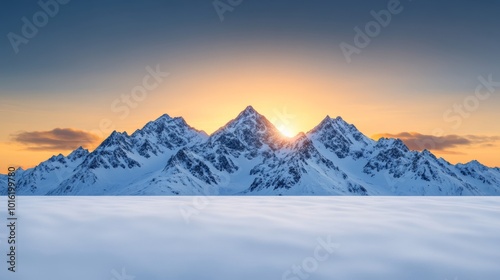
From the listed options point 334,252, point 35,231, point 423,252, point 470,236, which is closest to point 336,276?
point 334,252

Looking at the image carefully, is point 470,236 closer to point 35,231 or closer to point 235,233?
point 235,233

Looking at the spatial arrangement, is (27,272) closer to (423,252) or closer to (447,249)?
(423,252)

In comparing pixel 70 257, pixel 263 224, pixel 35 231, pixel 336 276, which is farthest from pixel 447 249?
pixel 35 231

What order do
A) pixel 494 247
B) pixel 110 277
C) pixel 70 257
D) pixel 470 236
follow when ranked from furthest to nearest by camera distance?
pixel 470 236
pixel 494 247
pixel 70 257
pixel 110 277

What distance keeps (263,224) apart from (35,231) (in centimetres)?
1735

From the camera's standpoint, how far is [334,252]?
23891 mm

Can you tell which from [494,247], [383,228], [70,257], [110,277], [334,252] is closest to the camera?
[110,277]

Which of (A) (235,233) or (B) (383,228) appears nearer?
(A) (235,233)

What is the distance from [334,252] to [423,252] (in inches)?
188

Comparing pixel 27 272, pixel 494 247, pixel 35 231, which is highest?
pixel 35 231

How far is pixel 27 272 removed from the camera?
1930 cm

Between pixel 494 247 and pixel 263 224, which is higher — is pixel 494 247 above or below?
below

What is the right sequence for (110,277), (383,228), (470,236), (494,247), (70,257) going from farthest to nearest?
(383,228), (470,236), (494,247), (70,257), (110,277)

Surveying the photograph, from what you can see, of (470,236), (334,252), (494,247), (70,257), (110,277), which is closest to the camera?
(110,277)
